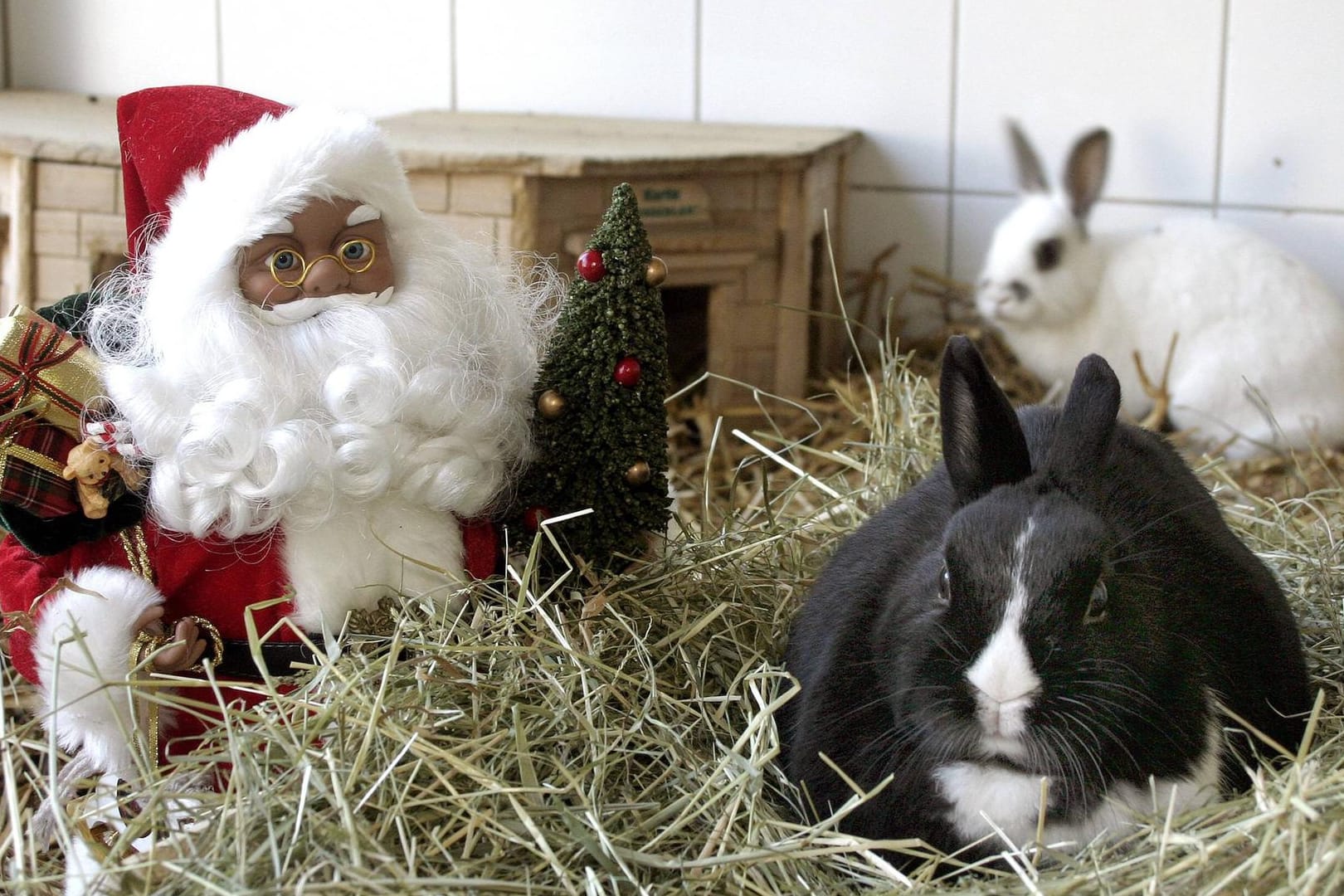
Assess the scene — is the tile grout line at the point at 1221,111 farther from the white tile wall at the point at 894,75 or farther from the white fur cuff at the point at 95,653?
the white fur cuff at the point at 95,653

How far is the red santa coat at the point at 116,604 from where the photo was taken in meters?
1.43

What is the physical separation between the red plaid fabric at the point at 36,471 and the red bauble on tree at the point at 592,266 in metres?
0.60

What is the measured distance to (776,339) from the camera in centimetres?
302

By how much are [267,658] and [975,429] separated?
791 millimetres

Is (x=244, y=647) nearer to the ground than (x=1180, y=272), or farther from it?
nearer to the ground

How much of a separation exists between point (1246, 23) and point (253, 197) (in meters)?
2.46

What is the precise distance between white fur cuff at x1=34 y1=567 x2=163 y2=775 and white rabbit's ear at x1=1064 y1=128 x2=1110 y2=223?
230 centimetres

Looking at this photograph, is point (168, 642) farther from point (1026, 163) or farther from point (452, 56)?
point (452, 56)

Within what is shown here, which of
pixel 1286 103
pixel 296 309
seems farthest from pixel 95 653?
pixel 1286 103

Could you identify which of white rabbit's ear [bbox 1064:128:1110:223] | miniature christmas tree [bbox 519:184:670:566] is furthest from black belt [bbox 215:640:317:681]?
white rabbit's ear [bbox 1064:128:1110:223]

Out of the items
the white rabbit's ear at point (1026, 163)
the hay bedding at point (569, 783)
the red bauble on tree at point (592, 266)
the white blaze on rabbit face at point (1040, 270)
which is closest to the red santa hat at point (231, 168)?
the red bauble on tree at point (592, 266)

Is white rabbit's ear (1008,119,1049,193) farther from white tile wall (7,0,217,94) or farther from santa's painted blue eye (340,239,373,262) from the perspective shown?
white tile wall (7,0,217,94)

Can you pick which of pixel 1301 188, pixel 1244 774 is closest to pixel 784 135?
pixel 1301 188

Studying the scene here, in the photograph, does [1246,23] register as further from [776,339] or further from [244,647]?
[244,647]
